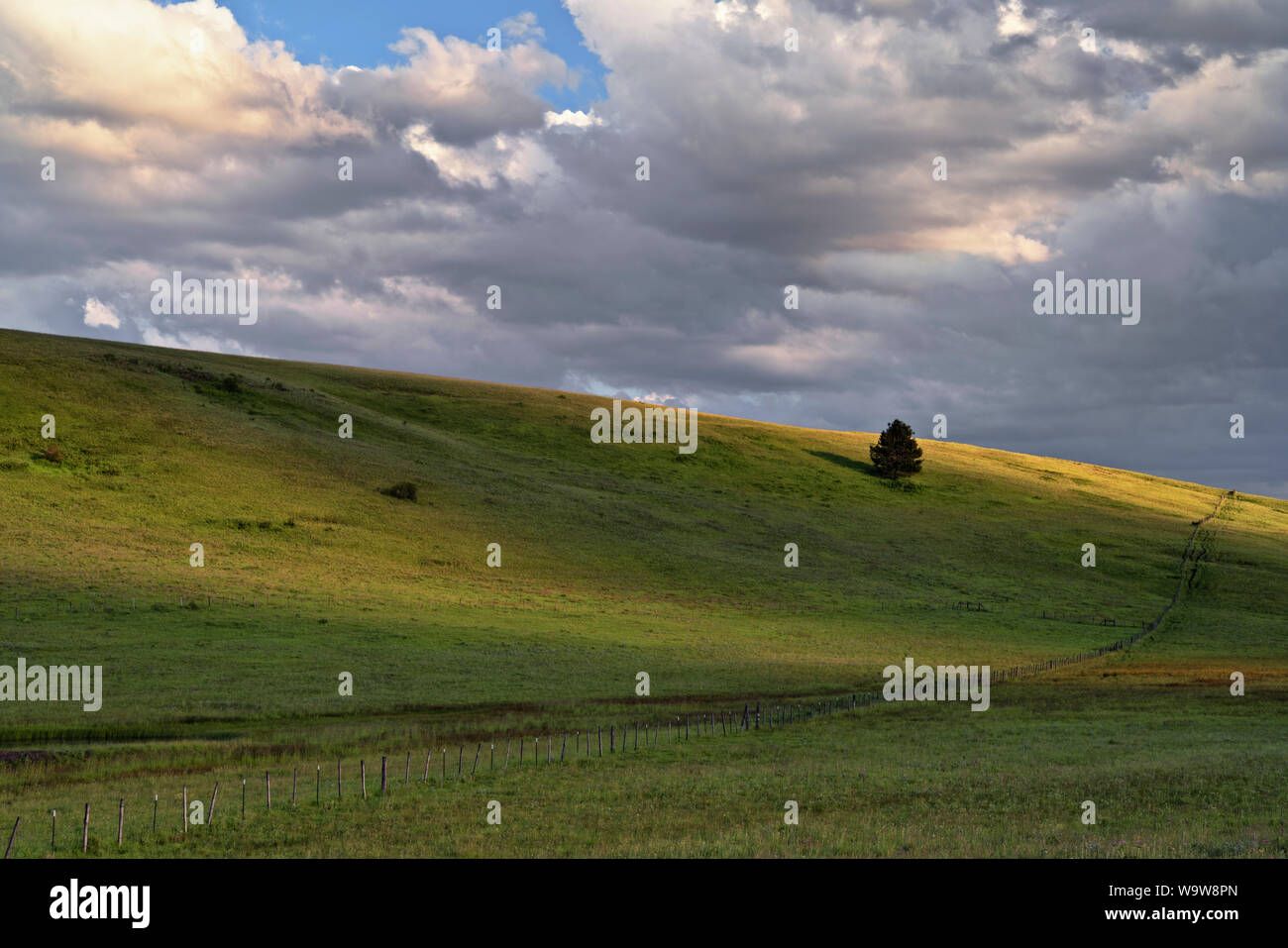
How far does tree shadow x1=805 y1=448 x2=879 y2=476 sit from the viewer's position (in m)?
142

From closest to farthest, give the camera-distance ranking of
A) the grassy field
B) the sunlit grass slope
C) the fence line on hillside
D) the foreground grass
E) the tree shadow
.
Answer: the foreground grass, the grassy field, the fence line on hillside, the sunlit grass slope, the tree shadow

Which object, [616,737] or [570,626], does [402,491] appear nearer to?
[570,626]

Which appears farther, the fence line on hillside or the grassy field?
the fence line on hillside

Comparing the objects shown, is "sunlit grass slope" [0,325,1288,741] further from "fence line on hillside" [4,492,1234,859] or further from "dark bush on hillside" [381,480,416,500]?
"fence line on hillside" [4,492,1234,859]

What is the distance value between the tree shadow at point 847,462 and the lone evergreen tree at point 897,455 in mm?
2234

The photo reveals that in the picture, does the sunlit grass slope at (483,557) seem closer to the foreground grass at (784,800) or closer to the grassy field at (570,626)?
the grassy field at (570,626)

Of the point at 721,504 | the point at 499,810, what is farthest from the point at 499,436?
the point at 499,810

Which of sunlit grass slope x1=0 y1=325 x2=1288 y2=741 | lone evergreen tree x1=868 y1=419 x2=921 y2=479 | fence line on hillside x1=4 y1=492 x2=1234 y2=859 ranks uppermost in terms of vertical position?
lone evergreen tree x1=868 y1=419 x2=921 y2=479

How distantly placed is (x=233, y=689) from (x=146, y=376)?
82190 millimetres

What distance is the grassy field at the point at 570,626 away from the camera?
2273cm

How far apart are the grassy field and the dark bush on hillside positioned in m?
2.17

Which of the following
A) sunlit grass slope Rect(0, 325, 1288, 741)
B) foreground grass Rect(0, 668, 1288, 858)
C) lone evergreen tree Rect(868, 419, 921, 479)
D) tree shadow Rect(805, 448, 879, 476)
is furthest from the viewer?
tree shadow Rect(805, 448, 879, 476)

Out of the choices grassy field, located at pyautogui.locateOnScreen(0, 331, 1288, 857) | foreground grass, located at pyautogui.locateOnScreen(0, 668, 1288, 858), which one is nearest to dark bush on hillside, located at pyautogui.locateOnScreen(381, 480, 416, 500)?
grassy field, located at pyautogui.locateOnScreen(0, 331, 1288, 857)

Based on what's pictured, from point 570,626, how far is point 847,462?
89822mm
